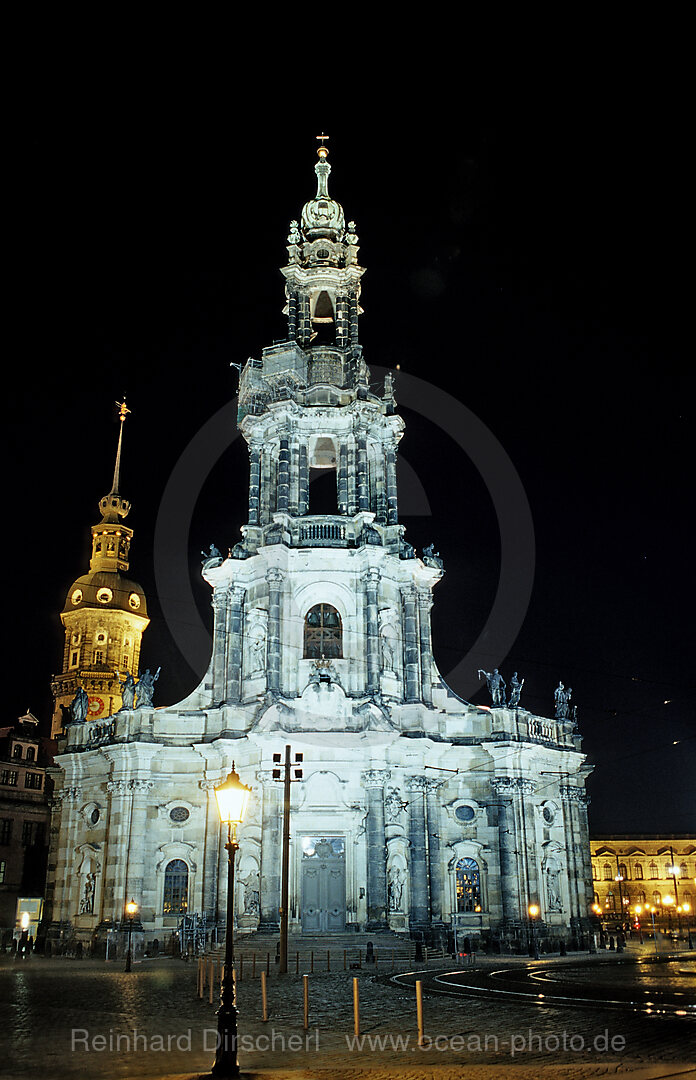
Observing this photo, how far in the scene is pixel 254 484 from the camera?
166ft

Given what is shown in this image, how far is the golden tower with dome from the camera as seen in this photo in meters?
85.2

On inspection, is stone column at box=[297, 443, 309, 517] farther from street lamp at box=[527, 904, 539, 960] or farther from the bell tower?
street lamp at box=[527, 904, 539, 960]

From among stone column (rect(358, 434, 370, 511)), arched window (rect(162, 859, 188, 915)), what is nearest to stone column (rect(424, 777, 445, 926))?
arched window (rect(162, 859, 188, 915))

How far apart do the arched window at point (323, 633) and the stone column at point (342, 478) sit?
576cm

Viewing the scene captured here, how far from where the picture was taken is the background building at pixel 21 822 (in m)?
65.7

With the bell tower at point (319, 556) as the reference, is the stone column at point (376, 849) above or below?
below

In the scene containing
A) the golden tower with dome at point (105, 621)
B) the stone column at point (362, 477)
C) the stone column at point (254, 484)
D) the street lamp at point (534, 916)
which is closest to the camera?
the street lamp at point (534, 916)

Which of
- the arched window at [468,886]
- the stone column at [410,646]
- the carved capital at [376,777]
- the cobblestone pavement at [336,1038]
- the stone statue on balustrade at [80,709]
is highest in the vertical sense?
the stone column at [410,646]

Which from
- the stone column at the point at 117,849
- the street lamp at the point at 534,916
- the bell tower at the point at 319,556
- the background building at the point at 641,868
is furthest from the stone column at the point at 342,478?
the background building at the point at 641,868

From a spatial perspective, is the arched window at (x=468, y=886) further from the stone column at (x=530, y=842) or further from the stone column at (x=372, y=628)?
the stone column at (x=372, y=628)

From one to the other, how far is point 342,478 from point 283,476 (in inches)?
138

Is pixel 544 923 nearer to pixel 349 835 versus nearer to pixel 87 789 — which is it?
pixel 349 835

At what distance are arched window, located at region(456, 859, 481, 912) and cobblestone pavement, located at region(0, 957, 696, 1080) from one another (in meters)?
21.2

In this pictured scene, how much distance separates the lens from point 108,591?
8850 centimetres
